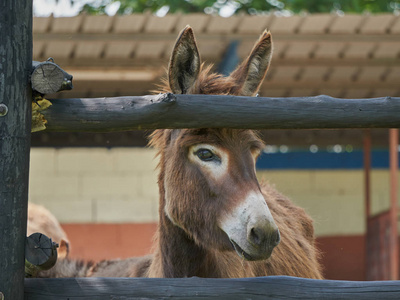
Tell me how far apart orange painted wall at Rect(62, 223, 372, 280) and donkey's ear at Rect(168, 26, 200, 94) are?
565 centimetres

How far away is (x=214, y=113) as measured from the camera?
252cm

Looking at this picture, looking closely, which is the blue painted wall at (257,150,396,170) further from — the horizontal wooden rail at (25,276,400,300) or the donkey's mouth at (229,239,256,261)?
the horizontal wooden rail at (25,276,400,300)

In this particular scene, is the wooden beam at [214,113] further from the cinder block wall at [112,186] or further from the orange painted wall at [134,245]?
the cinder block wall at [112,186]

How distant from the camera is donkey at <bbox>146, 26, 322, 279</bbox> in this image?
2.74 metres

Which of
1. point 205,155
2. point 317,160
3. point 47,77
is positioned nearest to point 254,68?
point 205,155

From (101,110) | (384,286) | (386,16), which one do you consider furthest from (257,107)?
(386,16)

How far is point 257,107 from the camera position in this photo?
8.34 ft

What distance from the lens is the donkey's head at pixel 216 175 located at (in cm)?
271

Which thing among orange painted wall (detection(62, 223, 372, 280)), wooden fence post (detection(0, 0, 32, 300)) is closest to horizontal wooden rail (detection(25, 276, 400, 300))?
wooden fence post (detection(0, 0, 32, 300))

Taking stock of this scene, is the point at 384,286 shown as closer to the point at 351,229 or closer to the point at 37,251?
the point at 37,251

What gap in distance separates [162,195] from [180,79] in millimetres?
615

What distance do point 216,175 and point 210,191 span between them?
0.26 ft

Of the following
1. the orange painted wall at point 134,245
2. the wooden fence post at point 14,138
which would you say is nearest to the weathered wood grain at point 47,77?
the wooden fence post at point 14,138

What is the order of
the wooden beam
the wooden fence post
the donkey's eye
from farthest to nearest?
the donkey's eye < the wooden beam < the wooden fence post
